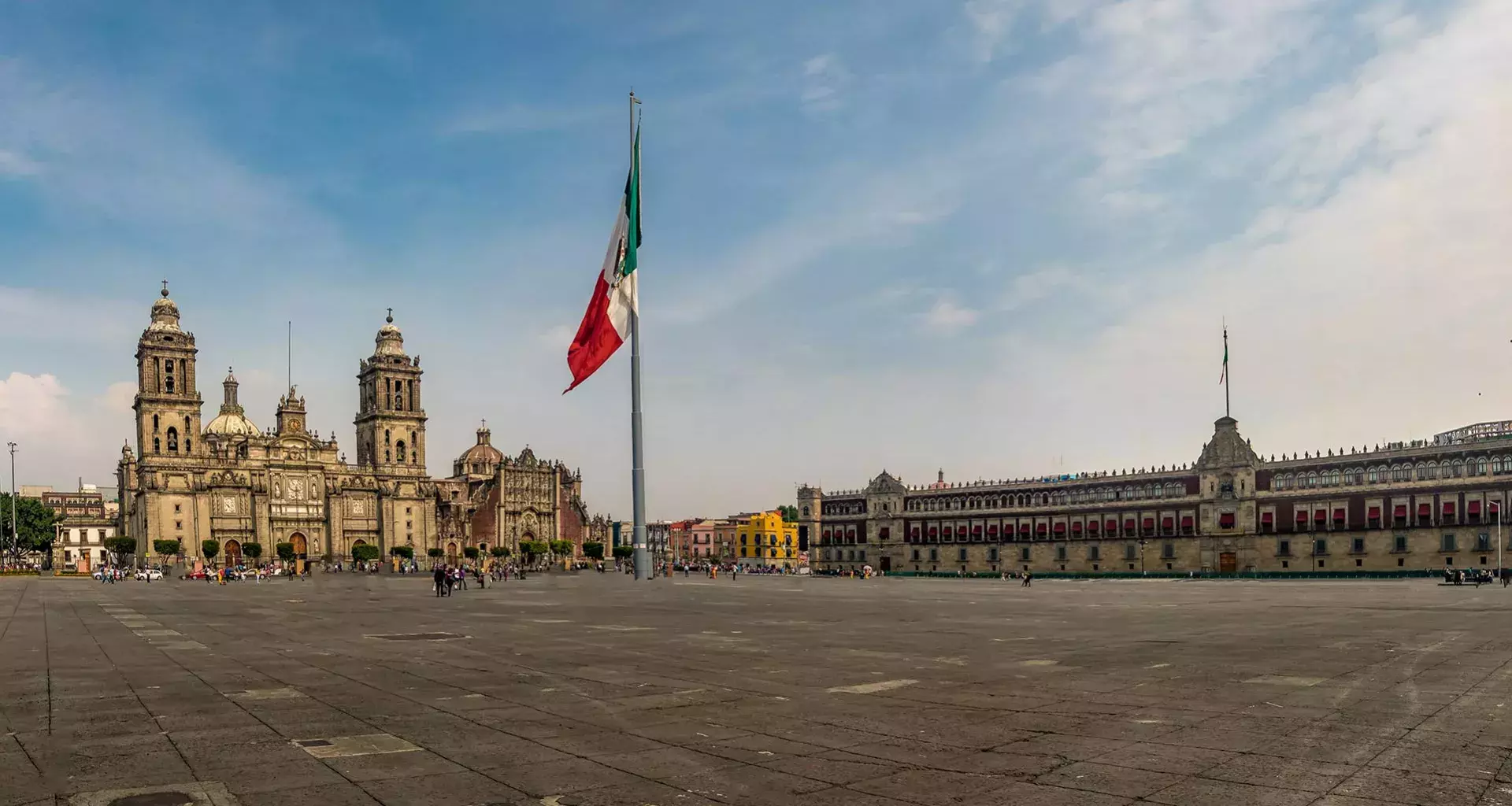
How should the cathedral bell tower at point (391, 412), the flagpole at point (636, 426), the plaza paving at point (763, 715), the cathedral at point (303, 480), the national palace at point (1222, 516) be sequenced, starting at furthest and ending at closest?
the cathedral bell tower at point (391, 412) < the cathedral at point (303, 480) < the national palace at point (1222, 516) < the flagpole at point (636, 426) < the plaza paving at point (763, 715)

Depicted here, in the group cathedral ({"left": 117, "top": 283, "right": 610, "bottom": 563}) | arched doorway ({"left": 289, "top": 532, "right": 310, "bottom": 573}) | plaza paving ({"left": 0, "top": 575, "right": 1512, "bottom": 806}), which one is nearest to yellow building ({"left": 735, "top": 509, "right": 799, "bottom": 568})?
cathedral ({"left": 117, "top": 283, "right": 610, "bottom": 563})

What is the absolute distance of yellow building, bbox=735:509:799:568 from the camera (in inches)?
7239

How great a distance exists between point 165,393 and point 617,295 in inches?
4843

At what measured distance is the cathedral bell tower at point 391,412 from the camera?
474 ft

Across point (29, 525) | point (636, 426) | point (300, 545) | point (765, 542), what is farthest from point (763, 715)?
point (765, 542)

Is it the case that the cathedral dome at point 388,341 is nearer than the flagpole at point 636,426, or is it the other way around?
the flagpole at point 636,426

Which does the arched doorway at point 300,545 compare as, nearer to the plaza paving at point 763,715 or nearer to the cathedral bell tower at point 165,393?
the cathedral bell tower at point 165,393

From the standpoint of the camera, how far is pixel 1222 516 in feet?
354

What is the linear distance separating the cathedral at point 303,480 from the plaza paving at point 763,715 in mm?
107032

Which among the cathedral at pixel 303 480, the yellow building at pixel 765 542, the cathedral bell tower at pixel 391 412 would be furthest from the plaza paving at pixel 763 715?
the yellow building at pixel 765 542

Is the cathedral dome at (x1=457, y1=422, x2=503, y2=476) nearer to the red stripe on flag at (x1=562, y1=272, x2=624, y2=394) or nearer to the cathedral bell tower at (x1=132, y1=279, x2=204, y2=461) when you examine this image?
the cathedral bell tower at (x1=132, y1=279, x2=204, y2=461)

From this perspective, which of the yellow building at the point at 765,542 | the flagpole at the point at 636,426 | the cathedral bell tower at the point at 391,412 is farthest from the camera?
the yellow building at the point at 765,542

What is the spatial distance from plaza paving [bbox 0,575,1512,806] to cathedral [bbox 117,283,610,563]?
107 m

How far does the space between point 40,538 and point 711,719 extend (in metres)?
150
